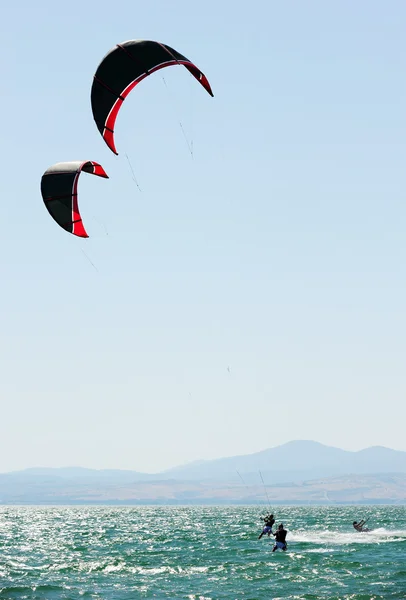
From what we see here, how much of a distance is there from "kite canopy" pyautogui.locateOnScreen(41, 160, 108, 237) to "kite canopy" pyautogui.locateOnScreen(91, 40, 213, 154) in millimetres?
1751

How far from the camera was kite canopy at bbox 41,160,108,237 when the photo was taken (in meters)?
28.3

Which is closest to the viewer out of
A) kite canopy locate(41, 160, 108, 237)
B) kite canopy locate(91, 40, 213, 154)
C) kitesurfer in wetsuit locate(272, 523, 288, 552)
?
kite canopy locate(91, 40, 213, 154)

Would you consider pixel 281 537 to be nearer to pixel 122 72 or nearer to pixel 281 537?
pixel 281 537

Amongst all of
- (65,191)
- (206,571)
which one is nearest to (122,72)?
(65,191)

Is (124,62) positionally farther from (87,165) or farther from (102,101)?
(87,165)

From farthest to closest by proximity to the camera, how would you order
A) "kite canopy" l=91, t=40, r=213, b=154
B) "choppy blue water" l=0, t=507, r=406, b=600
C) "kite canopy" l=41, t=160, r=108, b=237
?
"kite canopy" l=41, t=160, r=108, b=237 → "choppy blue water" l=0, t=507, r=406, b=600 → "kite canopy" l=91, t=40, r=213, b=154

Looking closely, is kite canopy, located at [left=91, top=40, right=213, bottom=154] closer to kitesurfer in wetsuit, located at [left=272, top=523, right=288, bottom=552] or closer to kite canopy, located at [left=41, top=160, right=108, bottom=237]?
kite canopy, located at [left=41, top=160, right=108, bottom=237]

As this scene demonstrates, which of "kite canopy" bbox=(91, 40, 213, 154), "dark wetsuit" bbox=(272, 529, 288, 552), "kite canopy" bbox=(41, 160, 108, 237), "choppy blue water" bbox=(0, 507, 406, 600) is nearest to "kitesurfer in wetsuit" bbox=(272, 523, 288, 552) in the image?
"dark wetsuit" bbox=(272, 529, 288, 552)

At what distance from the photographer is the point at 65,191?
28766 mm

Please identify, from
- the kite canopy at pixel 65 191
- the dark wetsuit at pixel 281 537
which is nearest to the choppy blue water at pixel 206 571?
the dark wetsuit at pixel 281 537

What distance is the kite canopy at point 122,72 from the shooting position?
1012 inches

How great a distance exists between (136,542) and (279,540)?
64.4 feet

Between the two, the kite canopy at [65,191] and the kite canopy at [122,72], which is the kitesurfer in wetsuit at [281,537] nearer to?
the kite canopy at [65,191]

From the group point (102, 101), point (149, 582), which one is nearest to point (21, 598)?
point (149, 582)
